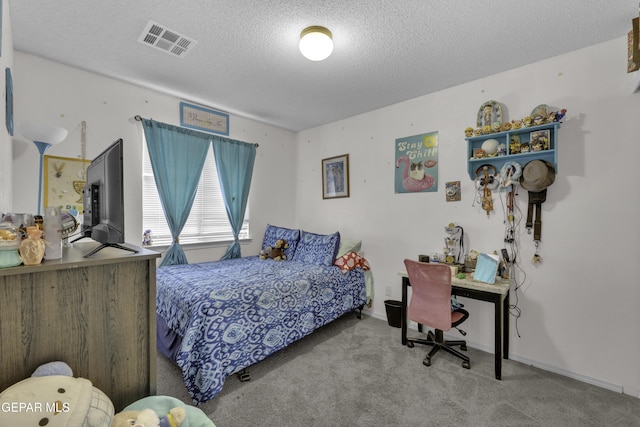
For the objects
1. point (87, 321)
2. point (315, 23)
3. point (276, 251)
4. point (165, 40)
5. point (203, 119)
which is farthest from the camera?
point (276, 251)

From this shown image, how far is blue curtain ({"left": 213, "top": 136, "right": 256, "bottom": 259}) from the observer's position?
3.45m

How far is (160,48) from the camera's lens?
7.07 feet

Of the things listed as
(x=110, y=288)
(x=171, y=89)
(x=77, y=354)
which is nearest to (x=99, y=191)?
(x=110, y=288)

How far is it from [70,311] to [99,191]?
0.65 metres

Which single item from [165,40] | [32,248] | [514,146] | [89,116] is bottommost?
[32,248]

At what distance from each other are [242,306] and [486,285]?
6.29ft

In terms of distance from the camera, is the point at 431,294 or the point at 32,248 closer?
the point at 32,248

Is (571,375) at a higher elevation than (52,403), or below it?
below

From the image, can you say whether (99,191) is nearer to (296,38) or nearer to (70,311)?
(70,311)

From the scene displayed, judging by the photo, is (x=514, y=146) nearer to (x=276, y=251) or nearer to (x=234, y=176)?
(x=276, y=251)

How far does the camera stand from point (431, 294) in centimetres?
231

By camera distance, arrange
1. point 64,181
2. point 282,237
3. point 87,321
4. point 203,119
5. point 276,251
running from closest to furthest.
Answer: point 87,321
point 64,181
point 203,119
point 276,251
point 282,237

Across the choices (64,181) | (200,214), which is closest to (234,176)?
(200,214)

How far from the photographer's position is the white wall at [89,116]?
2.26 m
